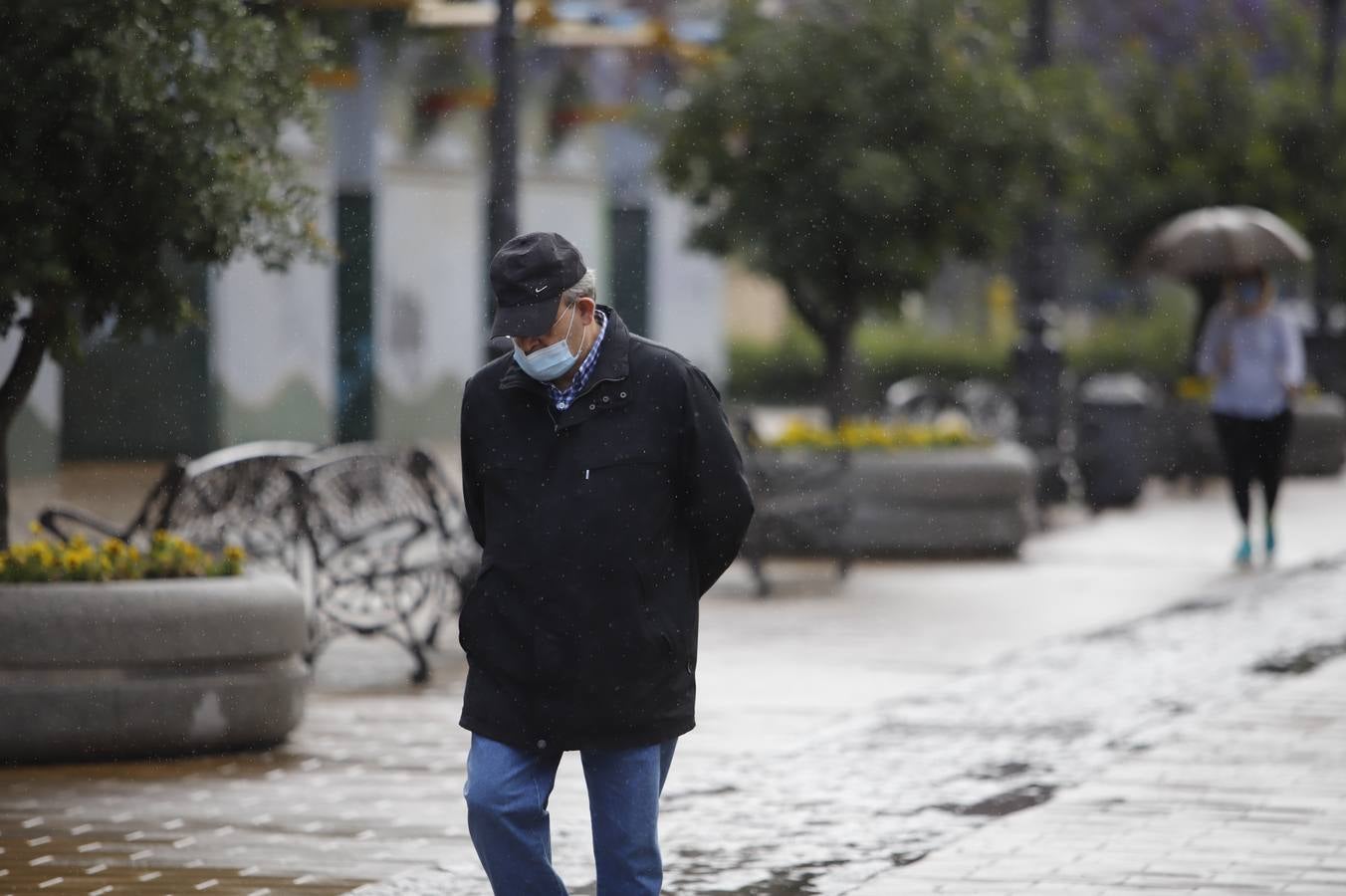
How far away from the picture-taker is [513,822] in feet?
15.0

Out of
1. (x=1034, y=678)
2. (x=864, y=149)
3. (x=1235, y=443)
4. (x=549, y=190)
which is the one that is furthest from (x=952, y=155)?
(x=549, y=190)

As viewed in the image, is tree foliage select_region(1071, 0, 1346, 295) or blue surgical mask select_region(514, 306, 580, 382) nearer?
blue surgical mask select_region(514, 306, 580, 382)

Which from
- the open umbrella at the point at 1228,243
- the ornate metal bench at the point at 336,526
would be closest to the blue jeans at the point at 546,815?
the ornate metal bench at the point at 336,526

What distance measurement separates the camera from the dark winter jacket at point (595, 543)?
4598mm

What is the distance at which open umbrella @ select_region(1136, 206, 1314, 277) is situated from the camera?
18266 mm

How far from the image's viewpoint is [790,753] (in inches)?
326

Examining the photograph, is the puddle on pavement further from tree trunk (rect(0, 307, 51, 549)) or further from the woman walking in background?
tree trunk (rect(0, 307, 51, 549))

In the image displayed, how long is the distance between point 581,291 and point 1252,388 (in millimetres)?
10491

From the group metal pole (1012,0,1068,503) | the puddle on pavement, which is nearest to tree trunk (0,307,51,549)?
the puddle on pavement

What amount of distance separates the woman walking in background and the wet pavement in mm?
953

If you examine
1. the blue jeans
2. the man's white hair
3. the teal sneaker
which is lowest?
the teal sneaker

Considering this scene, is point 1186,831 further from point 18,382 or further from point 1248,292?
point 1248,292

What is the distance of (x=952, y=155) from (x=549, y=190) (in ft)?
45.1

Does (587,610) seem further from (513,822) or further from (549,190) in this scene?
(549,190)
